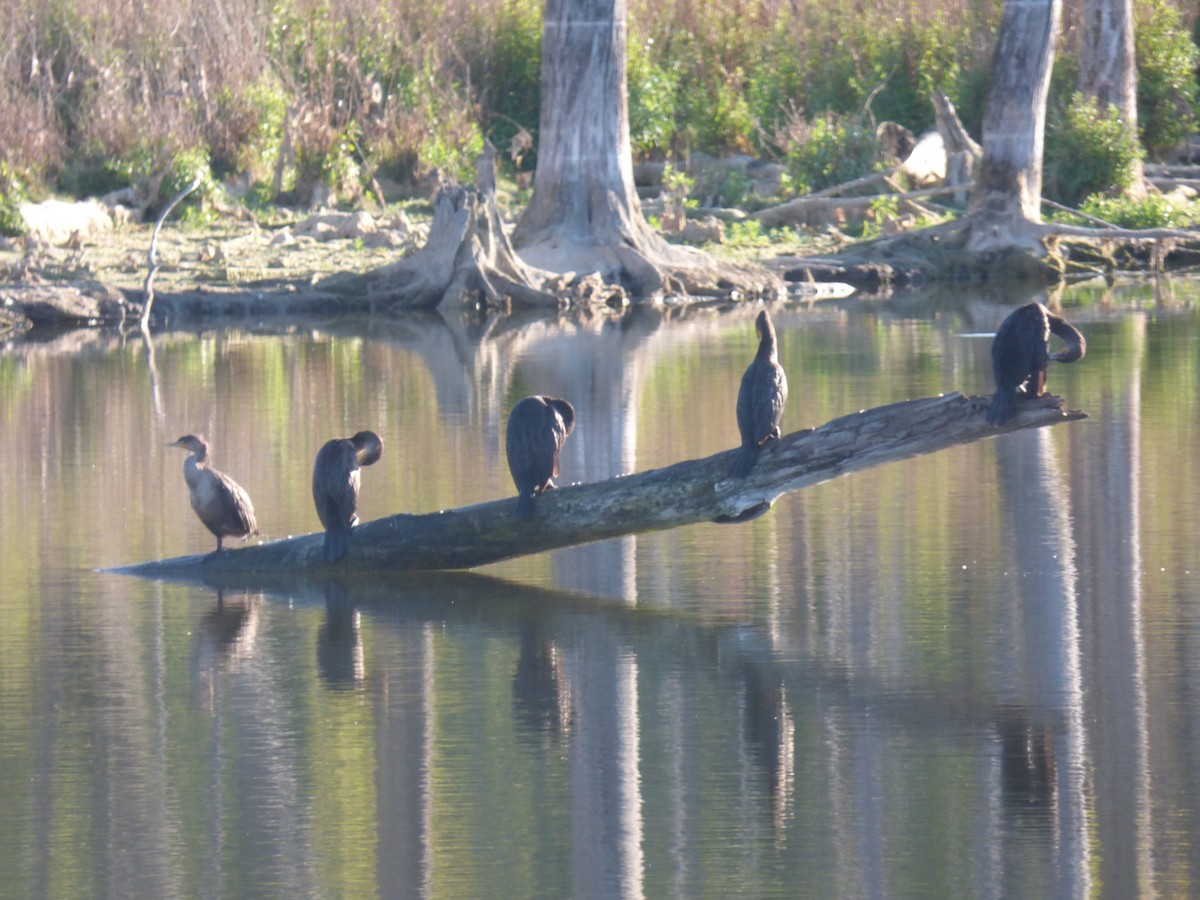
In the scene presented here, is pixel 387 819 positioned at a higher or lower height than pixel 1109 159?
lower

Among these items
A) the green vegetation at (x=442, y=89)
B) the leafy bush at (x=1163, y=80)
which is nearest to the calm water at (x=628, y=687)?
the green vegetation at (x=442, y=89)

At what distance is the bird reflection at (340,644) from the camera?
22.3ft

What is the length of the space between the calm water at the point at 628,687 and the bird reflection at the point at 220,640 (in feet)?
0.06

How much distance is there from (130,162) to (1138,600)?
18.3 metres

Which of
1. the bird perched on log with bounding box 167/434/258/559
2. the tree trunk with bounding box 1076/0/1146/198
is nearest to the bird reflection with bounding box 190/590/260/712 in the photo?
the bird perched on log with bounding box 167/434/258/559

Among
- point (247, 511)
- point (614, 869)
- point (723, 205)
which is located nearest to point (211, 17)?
point (723, 205)

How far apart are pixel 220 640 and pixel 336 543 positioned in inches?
32.9

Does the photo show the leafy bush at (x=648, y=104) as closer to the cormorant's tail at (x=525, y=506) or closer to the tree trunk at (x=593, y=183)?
the tree trunk at (x=593, y=183)

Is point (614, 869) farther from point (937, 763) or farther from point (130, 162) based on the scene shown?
point (130, 162)

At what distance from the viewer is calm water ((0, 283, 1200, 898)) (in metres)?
5.06

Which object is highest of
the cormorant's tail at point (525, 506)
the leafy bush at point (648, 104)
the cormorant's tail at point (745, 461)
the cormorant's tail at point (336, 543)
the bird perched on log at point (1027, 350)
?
the leafy bush at point (648, 104)

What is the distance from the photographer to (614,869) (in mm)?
4977

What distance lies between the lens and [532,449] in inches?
307

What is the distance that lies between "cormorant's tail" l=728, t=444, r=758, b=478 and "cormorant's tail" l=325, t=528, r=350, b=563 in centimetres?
166
